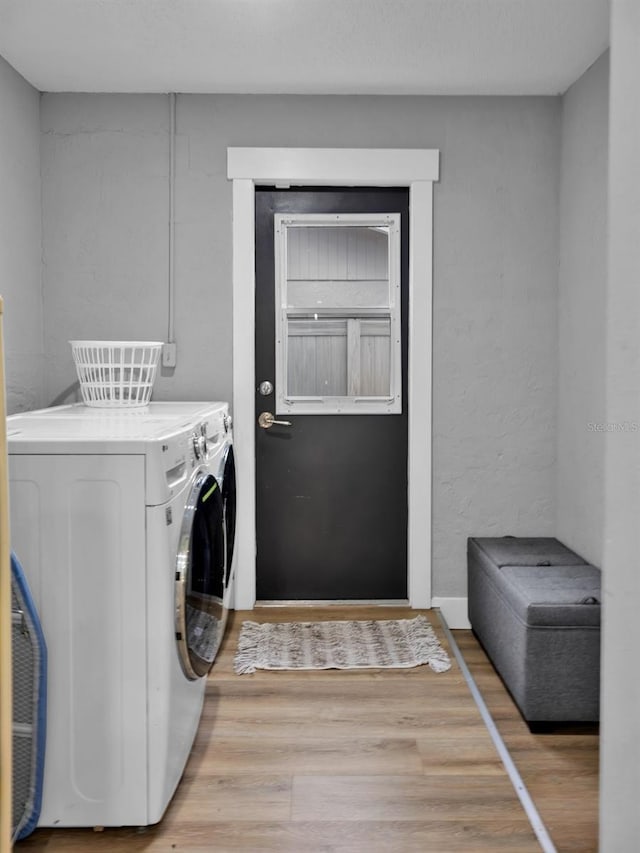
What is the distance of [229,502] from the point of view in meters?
3.19

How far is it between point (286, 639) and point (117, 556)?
62.7 inches

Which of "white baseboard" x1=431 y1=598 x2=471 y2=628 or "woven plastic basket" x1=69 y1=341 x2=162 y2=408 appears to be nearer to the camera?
"woven plastic basket" x1=69 y1=341 x2=162 y2=408

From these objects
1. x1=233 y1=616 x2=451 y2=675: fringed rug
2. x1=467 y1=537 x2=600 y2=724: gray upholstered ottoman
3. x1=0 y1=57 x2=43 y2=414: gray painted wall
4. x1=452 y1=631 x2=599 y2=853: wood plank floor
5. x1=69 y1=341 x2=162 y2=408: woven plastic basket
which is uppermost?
x1=0 y1=57 x2=43 y2=414: gray painted wall

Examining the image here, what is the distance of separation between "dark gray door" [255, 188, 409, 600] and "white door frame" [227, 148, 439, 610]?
0.08 metres

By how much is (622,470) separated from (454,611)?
2.24 meters

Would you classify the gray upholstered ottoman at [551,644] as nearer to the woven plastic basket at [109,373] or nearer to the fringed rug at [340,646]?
the fringed rug at [340,646]

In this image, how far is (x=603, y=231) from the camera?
119 inches

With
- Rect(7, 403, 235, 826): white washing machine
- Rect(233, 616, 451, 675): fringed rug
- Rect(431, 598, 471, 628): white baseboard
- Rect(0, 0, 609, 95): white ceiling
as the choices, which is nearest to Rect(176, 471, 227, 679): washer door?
Rect(7, 403, 235, 826): white washing machine

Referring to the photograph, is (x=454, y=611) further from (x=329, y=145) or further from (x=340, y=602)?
(x=329, y=145)

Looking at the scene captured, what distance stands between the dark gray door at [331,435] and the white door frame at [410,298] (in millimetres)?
80

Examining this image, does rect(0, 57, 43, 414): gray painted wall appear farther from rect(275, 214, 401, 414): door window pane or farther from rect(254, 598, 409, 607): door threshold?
rect(254, 598, 409, 607): door threshold

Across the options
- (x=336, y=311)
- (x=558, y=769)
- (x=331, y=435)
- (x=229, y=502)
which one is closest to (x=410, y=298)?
(x=336, y=311)

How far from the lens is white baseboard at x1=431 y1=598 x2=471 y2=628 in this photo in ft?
11.9

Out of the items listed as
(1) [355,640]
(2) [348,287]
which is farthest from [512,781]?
(2) [348,287]
